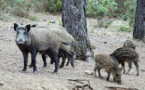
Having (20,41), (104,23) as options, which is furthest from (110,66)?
(104,23)

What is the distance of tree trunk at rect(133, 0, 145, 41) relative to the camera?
13.1 m

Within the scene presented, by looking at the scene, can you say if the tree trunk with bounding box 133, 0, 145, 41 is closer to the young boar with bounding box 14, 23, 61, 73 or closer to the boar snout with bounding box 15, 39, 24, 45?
the young boar with bounding box 14, 23, 61, 73

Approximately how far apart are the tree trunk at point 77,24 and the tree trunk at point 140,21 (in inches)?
199

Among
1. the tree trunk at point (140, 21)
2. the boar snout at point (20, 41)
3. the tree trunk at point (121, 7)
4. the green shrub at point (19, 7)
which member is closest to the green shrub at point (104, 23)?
the tree trunk at point (140, 21)

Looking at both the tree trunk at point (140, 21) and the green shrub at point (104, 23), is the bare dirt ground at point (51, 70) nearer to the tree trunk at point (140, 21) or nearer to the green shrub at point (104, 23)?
the tree trunk at point (140, 21)

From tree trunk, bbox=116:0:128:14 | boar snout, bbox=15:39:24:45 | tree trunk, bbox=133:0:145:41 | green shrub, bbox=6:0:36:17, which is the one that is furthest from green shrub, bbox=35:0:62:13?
boar snout, bbox=15:39:24:45

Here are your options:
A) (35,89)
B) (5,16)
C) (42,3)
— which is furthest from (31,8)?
(35,89)

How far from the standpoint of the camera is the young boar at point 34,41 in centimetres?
612

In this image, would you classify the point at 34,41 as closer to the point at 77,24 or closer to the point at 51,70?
the point at 51,70

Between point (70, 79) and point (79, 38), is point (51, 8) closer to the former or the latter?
point (79, 38)

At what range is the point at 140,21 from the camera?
13250mm

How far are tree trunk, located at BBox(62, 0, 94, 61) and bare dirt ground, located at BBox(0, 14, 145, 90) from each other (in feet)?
1.45

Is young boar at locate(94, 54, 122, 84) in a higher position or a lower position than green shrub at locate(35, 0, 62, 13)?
lower

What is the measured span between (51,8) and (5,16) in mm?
6443
